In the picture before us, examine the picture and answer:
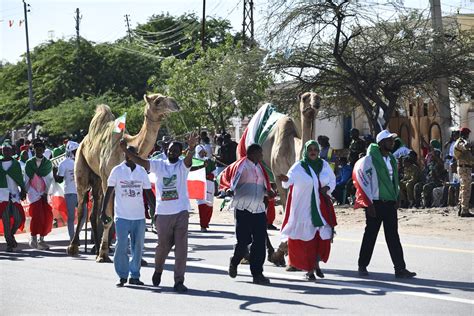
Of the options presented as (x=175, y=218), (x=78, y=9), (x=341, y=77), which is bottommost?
(x=175, y=218)

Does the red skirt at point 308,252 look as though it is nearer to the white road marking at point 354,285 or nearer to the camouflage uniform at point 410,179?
the white road marking at point 354,285

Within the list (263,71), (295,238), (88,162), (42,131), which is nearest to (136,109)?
(42,131)

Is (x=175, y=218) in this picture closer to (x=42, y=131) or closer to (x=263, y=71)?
(x=263, y=71)

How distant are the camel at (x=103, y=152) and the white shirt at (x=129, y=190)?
2137 mm

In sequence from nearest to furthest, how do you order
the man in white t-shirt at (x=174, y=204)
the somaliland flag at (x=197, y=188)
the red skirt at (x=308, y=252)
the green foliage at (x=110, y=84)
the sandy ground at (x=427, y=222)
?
the man in white t-shirt at (x=174, y=204)
the red skirt at (x=308, y=252)
the sandy ground at (x=427, y=222)
the somaliland flag at (x=197, y=188)
the green foliage at (x=110, y=84)

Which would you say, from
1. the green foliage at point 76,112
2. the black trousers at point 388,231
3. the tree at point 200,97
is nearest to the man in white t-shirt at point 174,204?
the black trousers at point 388,231

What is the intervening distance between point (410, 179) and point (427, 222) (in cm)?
263

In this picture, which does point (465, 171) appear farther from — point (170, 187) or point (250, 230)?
point (170, 187)

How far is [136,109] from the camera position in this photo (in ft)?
163

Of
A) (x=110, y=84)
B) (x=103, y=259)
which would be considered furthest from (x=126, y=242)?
(x=110, y=84)

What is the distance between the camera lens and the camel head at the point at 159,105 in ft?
52.4

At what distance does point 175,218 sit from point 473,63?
52.8 ft

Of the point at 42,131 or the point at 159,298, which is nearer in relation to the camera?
the point at 159,298

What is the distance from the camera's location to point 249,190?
13445 mm
